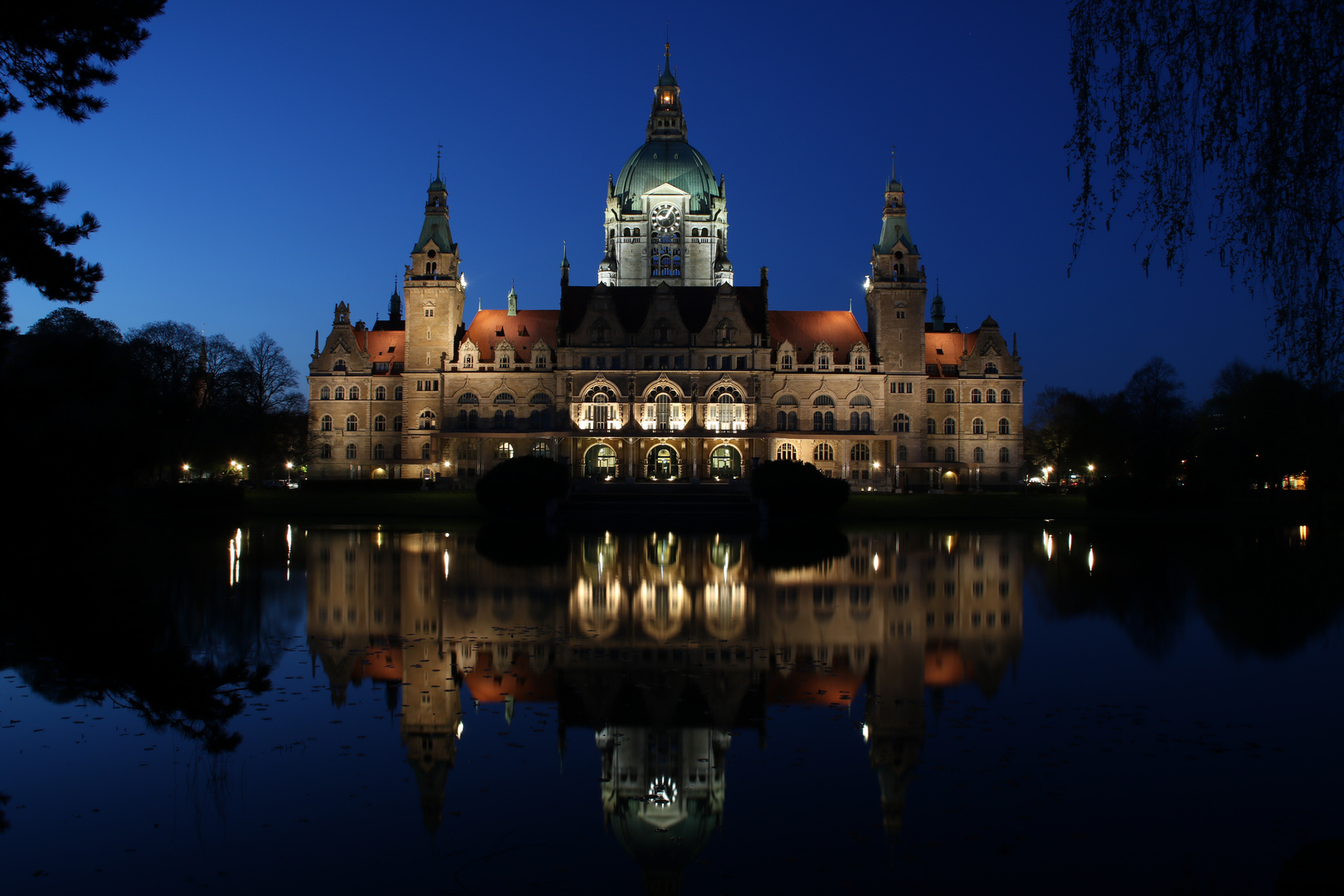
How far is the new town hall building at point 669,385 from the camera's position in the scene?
7150 cm

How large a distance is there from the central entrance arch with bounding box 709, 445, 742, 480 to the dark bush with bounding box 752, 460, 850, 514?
2097 cm

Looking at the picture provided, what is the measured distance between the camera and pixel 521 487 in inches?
1914

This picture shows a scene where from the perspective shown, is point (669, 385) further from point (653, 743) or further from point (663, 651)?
point (653, 743)

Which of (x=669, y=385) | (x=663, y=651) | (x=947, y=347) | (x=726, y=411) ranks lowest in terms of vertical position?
(x=663, y=651)

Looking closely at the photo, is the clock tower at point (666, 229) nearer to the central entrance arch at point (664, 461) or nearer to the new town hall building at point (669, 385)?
the new town hall building at point (669, 385)

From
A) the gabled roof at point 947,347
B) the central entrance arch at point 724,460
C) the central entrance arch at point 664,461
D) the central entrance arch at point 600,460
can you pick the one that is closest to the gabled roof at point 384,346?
the central entrance arch at point 600,460

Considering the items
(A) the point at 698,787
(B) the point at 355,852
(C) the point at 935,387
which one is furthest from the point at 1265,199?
(C) the point at 935,387

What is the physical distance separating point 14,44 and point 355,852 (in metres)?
6.65

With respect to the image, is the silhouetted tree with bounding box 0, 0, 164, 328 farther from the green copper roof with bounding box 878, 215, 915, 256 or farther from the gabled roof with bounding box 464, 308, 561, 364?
the green copper roof with bounding box 878, 215, 915, 256

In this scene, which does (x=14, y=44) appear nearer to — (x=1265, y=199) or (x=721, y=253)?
(x=1265, y=199)

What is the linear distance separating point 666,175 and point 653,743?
87638mm

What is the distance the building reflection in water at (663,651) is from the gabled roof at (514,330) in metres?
49.3

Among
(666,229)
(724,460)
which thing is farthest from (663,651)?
(666,229)

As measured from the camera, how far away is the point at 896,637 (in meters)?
16.1
